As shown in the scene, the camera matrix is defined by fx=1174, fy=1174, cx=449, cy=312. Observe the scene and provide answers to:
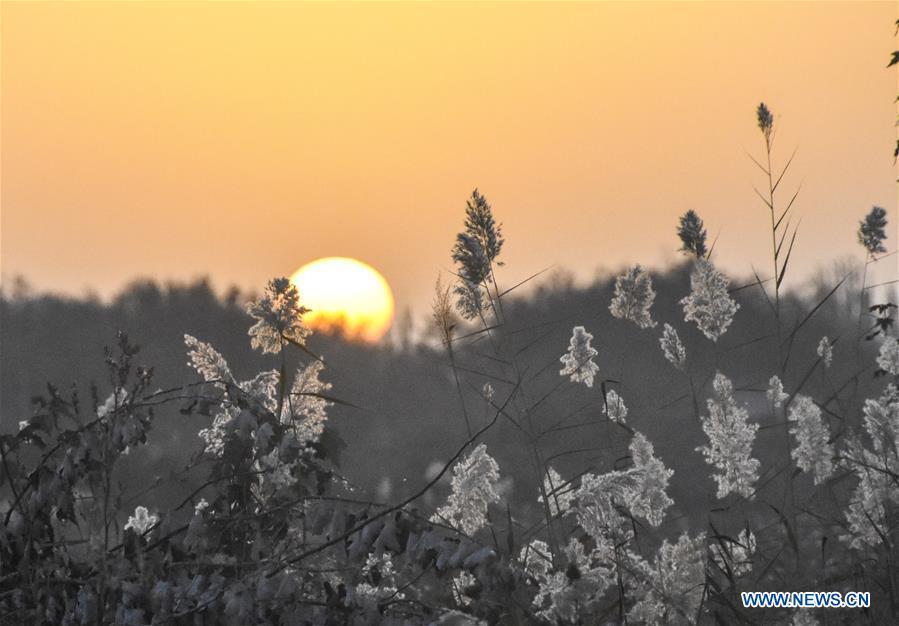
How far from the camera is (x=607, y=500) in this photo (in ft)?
14.0

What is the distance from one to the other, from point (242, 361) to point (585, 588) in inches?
1270

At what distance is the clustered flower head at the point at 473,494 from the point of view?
439 centimetres

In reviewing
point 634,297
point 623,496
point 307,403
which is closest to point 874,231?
point 634,297

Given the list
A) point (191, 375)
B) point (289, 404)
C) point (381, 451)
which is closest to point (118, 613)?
point (289, 404)

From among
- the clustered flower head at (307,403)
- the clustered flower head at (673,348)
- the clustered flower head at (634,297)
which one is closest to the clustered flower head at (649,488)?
the clustered flower head at (673,348)

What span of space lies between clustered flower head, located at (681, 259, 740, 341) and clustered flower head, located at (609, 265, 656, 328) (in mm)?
171

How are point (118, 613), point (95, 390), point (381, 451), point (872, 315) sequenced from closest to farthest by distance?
point (95, 390) < point (118, 613) < point (872, 315) < point (381, 451)

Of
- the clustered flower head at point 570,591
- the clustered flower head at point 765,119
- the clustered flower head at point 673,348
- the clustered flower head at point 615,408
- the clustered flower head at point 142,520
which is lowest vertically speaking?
the clustered flower head at point 570,591

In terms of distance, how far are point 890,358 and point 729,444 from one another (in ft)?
4.97

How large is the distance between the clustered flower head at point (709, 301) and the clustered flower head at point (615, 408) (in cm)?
51

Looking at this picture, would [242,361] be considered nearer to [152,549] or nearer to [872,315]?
[872,315]

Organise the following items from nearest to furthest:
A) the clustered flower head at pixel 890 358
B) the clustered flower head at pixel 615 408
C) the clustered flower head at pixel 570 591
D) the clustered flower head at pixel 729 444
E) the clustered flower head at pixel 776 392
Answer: the clustered flower head at pixel 570 591
the clustered flower head at pixel 615 408
the clustered flower head at pixel 729 444
the clustered flower head at pixel 776 392
the clustered flower head at pixel 890 358

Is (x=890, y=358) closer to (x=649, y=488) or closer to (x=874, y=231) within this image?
(x=874, y=231)

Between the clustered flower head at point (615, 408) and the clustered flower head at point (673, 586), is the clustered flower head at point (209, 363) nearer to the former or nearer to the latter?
the clustered flower head at point (615, 408)
